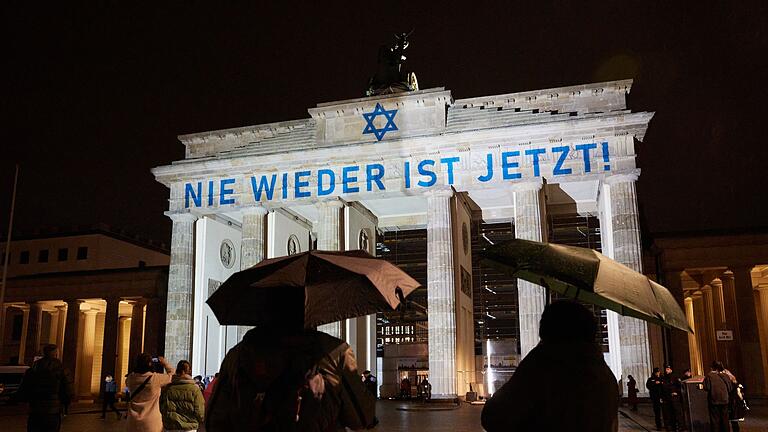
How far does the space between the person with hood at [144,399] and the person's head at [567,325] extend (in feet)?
19.9

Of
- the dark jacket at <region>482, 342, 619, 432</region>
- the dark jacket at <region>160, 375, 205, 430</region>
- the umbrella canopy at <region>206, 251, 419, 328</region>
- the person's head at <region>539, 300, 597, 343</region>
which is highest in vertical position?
the umbrella canopy at <region>206, 251, 419, 328</region>

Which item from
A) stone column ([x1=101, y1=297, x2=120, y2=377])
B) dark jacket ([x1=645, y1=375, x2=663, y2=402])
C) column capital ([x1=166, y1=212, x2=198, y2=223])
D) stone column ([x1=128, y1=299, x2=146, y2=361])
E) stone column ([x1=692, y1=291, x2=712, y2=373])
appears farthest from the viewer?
stone column ([x1=128, y1=299, x2=146, y2=361])

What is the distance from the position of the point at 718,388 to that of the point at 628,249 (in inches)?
635

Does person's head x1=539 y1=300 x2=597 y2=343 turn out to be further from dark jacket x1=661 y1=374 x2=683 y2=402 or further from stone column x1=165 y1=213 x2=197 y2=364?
stone column x1=165 y1=213 x2=197 y2=364

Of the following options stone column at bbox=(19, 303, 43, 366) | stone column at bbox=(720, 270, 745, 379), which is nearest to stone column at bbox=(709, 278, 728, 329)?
stone column at bbox=(720, 270, 745, 379)

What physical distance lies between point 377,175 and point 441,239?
4282mm

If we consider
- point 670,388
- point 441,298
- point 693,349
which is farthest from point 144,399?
point 693,349

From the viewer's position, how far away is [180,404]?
8.03 m

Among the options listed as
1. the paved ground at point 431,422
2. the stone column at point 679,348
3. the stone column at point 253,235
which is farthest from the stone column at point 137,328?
the stone column at point 679,348

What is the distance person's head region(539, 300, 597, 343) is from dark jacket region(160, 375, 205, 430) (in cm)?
546

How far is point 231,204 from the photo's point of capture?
114ft

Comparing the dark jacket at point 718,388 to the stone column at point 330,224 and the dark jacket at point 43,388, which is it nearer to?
the dark jacket at point 43,388

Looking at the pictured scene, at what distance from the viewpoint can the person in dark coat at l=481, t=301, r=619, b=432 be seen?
3361mm

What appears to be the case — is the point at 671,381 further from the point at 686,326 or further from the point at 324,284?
the point at 324,284
